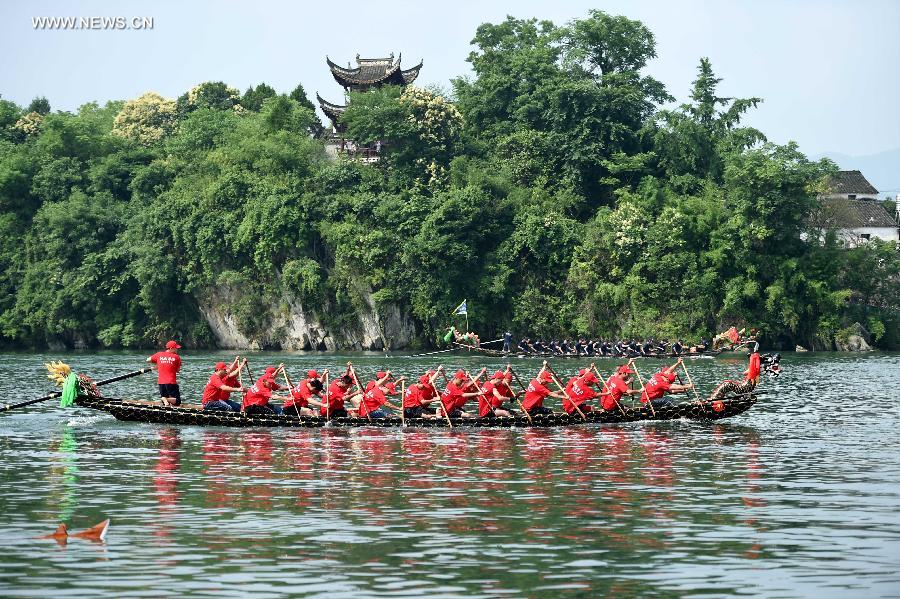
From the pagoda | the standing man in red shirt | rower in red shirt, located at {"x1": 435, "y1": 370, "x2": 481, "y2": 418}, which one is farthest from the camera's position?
the pagoda

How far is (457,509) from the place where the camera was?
2066cm

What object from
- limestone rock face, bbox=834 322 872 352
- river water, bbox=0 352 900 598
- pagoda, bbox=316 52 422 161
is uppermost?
pagoda, bbox=316 52 422 161

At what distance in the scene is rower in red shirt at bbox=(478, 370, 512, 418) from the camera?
32312 millimetres

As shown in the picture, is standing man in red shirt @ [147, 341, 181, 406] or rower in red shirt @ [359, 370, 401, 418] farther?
standing man in red shirt @ [147, 341, 181, 406]

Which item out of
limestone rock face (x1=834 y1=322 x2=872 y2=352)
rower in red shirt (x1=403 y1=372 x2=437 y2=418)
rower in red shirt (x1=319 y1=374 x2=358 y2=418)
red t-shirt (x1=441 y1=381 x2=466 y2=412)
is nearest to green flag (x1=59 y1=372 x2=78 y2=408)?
rower in red shirt (x1=319 y1=374 x2=358 y2=418)

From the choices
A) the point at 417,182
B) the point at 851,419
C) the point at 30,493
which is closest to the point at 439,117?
the point at 417,182

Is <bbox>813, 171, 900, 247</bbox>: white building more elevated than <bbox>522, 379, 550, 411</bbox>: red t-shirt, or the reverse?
<bbox>813, 171, 900, 247</bbox>: white building

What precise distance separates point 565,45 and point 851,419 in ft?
168

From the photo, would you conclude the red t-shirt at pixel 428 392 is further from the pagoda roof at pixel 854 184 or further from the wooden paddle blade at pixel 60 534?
the pagoda roof at pixel 854 184

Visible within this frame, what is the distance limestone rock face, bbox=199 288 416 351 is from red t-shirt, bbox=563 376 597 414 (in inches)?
1709

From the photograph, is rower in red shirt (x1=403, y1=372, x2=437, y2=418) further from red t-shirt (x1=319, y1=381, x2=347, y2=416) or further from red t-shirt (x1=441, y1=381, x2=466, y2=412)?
red t-shirt (x1=319, y1=381, x2=347, y2=416)

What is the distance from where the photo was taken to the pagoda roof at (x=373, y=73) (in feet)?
282

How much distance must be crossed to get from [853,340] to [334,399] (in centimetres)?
4844

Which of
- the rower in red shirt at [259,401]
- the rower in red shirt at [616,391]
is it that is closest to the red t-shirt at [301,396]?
the rower in red shirt at [259,401]
